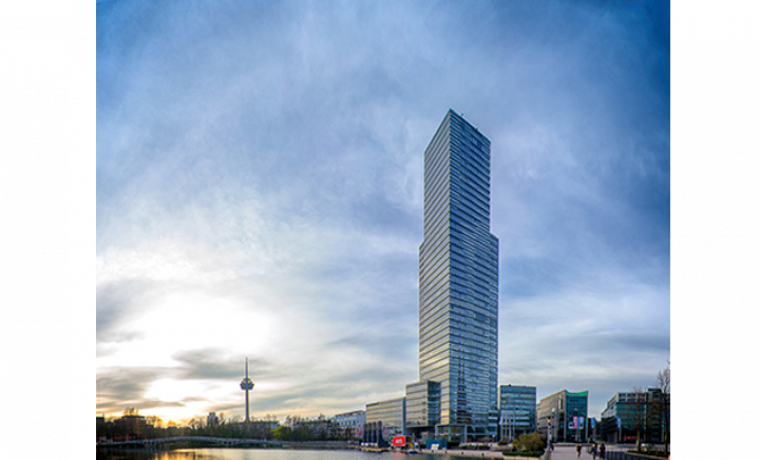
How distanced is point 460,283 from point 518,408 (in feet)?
53.5

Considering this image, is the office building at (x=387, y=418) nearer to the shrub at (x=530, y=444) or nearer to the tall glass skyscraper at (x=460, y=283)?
the tall glass skyscraper at (x=460, y=283)

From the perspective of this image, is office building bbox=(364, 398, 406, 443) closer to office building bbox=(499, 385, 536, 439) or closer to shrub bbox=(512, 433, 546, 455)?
office building bbox=(499, 385, 536, 439)

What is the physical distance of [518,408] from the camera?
2532 inches

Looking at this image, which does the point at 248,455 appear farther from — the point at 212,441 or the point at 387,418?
the point at 387,418

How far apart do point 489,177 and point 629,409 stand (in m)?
36.0

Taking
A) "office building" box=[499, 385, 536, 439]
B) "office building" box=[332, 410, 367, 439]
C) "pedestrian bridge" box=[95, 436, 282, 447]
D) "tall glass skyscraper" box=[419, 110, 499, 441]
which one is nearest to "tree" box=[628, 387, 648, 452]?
"office building" box=[499, 385, 536, 439]

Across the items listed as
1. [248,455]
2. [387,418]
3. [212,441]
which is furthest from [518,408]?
[212,441]

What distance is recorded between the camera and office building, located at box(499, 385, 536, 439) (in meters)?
62.5

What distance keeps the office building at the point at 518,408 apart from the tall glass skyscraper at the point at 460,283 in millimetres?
1629

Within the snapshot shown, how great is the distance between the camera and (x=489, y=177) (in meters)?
76.6

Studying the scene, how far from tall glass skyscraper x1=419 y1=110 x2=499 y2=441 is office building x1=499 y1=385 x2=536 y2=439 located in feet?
5.34

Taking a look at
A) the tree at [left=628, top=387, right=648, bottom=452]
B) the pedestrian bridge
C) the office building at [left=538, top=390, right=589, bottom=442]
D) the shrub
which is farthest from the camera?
the pedestrian bridge
